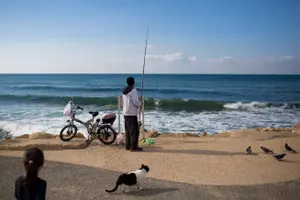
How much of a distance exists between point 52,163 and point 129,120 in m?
2.01

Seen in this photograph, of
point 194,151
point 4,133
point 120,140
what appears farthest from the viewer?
point 4,133

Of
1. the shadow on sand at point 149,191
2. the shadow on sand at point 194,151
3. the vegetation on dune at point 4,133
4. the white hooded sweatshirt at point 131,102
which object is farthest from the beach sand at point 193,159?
the vegetation on dune at point 4,133

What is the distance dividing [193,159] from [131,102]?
1930 millimetres

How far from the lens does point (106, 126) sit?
26.6ft

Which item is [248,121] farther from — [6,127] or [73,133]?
[6,127]

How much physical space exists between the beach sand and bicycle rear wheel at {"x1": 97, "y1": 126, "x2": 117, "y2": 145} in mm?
220

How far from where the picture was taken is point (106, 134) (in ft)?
26.8

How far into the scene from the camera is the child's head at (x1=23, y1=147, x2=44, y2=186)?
2.40 meters

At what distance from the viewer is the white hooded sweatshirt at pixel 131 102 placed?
7.32 metres

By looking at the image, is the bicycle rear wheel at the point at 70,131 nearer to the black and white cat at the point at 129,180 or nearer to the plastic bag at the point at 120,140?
the plastic bag at the point at 120,140

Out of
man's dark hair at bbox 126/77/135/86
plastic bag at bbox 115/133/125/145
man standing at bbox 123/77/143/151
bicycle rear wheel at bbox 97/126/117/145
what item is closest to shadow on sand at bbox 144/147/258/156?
man standing at bbox 123/77/143/151

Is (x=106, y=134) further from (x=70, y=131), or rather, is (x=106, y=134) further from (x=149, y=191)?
(x=149, y=191)

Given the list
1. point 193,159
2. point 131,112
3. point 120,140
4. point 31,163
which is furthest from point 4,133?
point 31,163

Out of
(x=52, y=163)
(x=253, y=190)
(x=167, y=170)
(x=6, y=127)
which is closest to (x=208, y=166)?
(x=167, y=170)
